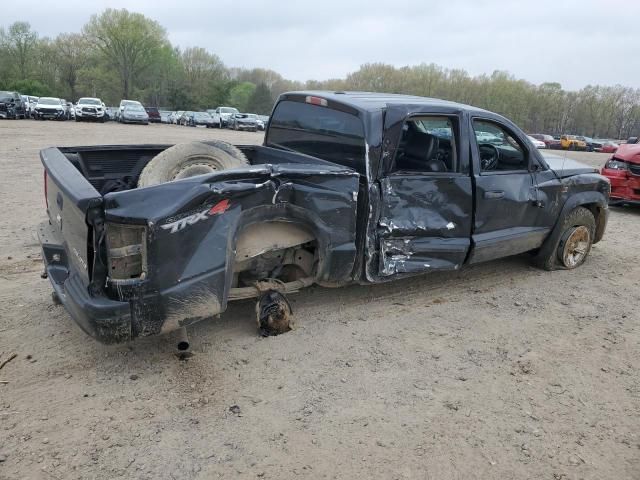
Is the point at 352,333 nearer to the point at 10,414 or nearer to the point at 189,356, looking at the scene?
the point at 189,356

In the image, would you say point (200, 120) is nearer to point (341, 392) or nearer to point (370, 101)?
point (370, 101)

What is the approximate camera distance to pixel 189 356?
143 inches

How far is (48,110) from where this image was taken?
34438 millimetres

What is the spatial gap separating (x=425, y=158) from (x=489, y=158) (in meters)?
1.02

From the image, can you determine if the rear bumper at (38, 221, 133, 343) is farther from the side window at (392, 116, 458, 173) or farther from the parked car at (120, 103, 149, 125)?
the parked car at (120, 103, 149, 125)

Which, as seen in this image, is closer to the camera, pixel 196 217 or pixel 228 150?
pixel 196 217

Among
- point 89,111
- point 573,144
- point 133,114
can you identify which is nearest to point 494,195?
point 133,114

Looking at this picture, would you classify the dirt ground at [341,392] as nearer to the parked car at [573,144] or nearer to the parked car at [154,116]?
the parked car at [154,116]

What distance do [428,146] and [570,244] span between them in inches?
89.9

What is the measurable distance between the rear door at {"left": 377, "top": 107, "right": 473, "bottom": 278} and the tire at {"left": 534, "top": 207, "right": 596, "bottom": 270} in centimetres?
154

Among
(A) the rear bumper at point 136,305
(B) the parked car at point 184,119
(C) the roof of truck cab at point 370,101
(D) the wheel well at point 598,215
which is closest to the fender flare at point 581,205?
(D) the wheel well at point 598,215

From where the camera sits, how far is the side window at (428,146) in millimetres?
4609

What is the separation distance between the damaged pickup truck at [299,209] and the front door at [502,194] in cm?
2

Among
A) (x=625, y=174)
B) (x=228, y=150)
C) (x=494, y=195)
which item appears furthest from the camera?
(x=625, y=174)
